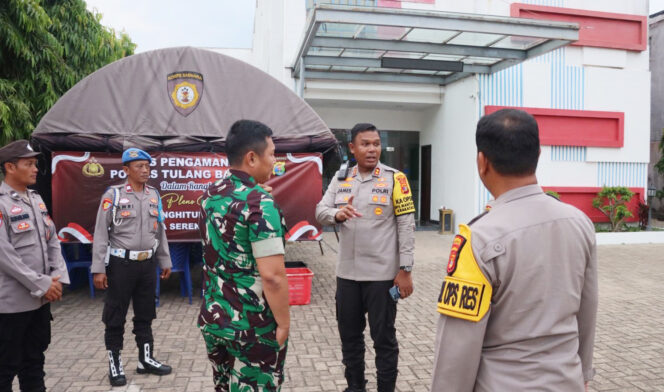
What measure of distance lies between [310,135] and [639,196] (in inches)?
430

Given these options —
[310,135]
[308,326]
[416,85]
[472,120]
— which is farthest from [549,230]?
[416,85]

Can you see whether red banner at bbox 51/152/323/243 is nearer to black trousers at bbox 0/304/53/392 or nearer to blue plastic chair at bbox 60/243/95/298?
blue plastic chair at bbox 60/243/95/298

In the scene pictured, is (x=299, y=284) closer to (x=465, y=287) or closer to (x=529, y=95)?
(x=465, y=287)

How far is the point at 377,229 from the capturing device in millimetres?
3604

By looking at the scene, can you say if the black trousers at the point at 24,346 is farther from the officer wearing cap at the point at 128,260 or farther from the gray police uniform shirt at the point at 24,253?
the officer wearing cap at the point at 128,260

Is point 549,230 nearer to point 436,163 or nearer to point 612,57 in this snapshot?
point 436,163

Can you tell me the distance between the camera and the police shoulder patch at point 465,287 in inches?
58.3

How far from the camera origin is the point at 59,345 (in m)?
4.96

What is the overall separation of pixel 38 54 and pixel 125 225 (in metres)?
5.15

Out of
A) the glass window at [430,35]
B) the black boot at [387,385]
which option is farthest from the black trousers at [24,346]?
the glass window at [430,35]

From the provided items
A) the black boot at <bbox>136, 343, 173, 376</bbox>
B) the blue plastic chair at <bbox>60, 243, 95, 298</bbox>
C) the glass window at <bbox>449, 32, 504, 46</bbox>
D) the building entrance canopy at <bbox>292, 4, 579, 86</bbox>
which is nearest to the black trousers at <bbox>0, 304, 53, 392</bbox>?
the black boot at <bbox>136, 343, 173, 376</bbox>

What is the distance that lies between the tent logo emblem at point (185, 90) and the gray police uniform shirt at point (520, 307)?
615cm

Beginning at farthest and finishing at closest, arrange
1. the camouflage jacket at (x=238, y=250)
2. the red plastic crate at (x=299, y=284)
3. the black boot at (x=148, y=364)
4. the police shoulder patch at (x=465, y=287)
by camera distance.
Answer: the red plastic crate at (x=299, y=284) < the black boot at (x=148, y=364) < the camouflage jacket at (x=238, y=250) < the police shoulder patch at (x=465, y=287)

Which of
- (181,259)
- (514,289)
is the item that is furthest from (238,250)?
(181,259)
